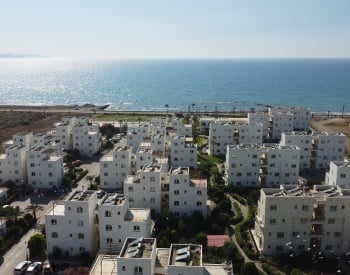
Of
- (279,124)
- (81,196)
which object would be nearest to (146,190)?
(81,196)

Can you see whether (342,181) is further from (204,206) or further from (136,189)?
(136,189)

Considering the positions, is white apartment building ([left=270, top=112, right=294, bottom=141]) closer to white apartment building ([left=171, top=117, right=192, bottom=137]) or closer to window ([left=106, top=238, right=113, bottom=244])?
white apartment building ([left=171, top=117, right=192, bottom=137])

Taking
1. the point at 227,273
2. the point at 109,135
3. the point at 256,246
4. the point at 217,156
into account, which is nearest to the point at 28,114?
the point at 109,135

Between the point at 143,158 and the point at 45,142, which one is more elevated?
the point at 143,158

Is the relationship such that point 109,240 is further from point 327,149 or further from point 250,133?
point 327,149

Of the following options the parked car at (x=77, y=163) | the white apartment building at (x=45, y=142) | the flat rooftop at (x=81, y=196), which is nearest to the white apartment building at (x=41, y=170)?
the white apartment building at (x=45, y=142)

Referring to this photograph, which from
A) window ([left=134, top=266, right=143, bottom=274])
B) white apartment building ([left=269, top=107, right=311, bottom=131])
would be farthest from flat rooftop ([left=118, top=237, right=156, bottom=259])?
white apartment building ([left=269, top=107, right=311, bottom=131])

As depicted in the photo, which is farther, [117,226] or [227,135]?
[227,135]
